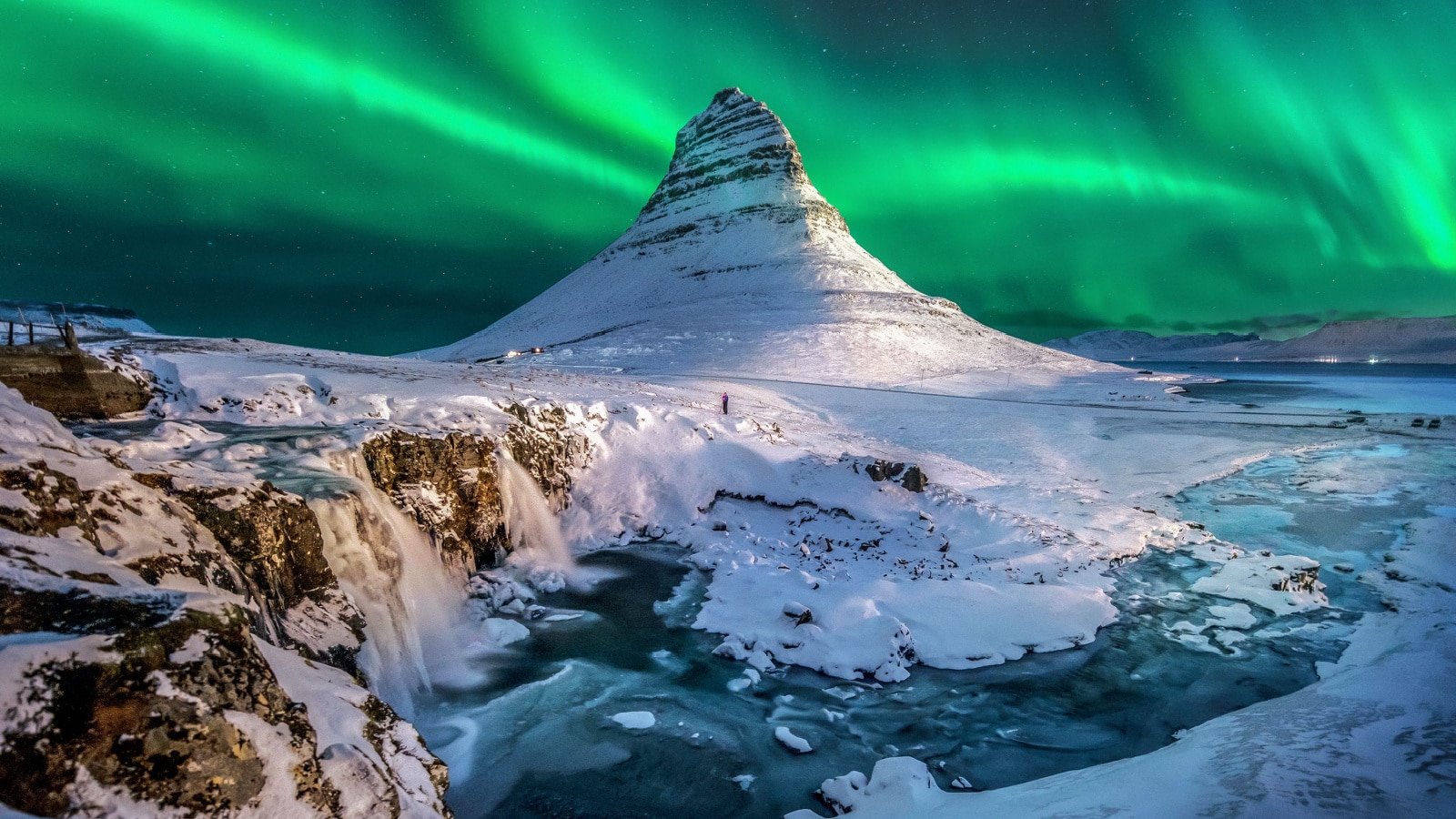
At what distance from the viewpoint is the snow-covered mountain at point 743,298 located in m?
67.0

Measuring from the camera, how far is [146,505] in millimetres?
5742

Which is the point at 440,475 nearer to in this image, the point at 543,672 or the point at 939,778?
the point at 543,672

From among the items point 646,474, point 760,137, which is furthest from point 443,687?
point 760,137

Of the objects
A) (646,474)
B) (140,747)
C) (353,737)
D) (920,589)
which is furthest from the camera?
(646,474)

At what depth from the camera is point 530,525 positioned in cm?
1445

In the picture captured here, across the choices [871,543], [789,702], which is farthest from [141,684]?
[871,543]

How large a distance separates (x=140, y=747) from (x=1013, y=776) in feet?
25.7

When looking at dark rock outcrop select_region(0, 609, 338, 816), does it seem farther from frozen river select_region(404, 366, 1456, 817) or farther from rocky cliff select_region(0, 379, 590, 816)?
frozen river select_region(404, 366, 1456, 817)

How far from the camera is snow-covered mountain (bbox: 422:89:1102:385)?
220ft

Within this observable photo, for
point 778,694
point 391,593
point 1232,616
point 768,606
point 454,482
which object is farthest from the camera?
point 454,482

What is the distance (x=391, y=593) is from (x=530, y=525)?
16.9ft

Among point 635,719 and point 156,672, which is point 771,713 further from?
point 156,672

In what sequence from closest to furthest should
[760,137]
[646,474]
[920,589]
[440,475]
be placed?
[920,589] < [440,475] < [646,474] < [760,137]

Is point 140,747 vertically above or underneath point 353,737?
above
